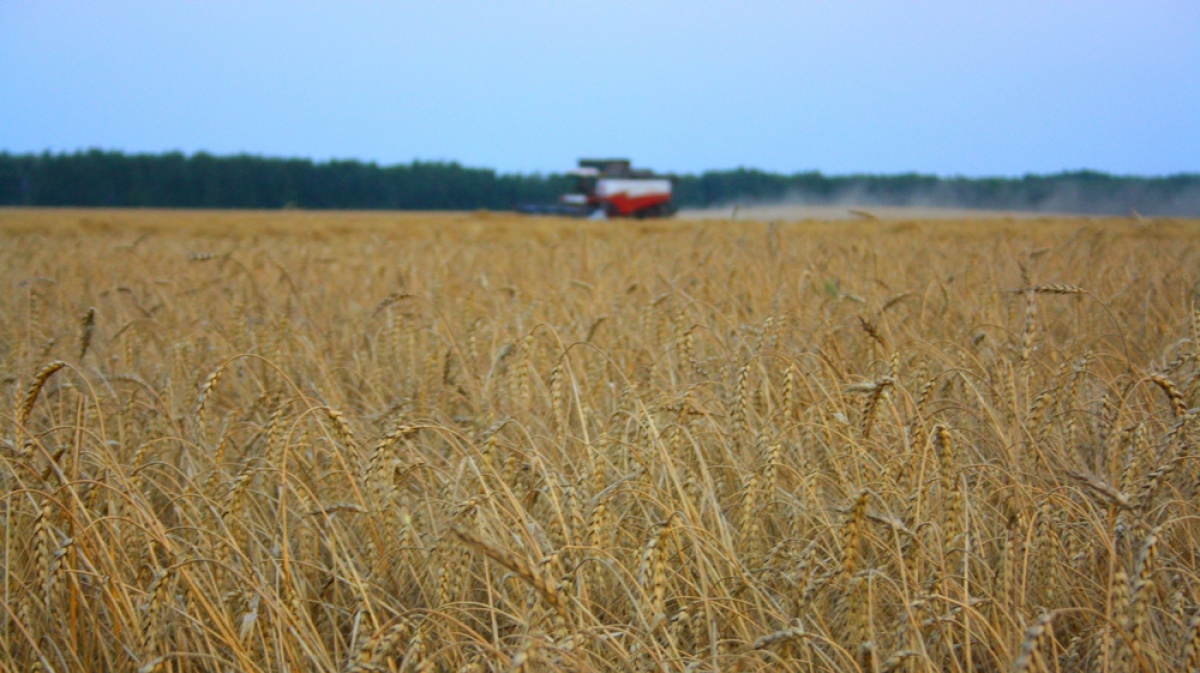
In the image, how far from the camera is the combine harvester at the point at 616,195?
3334 cm

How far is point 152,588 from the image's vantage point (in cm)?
136

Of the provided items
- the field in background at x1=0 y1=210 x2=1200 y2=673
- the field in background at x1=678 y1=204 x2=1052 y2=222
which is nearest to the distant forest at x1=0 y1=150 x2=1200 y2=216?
the field in background at x1=678 y1=204 x2=1052 y2=222

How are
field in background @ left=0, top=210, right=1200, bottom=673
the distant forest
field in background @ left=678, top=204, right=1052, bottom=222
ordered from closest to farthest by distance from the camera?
field in background @ left=0, top=210, right=1200, bottom=673 < field in background @ left=678, top=204, right=1052, bottom=222 < the distant forest

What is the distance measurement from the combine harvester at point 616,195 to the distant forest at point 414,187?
10830 millimetres

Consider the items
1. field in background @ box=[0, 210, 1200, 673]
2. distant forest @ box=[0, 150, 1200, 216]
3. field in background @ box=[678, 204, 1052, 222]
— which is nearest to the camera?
field in background @ box=[0, 210, 1200, 673]

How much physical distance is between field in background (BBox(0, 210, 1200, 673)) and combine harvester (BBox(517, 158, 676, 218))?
95.0 feet

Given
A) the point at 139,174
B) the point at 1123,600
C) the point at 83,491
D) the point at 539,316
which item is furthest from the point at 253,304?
the point at 139,174

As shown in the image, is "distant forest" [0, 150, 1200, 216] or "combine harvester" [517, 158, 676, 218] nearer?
"combine harvester" [517, 158, 676, 218]

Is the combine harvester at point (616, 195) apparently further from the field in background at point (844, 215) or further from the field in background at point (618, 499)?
the field in background at point (618, 499)

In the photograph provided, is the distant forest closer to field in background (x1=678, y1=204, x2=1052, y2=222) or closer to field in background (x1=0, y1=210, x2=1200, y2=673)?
field in background (x1=678, y1=204, x2=1052, y2=222)

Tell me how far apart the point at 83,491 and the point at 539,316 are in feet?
7.99

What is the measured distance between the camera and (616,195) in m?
33.5

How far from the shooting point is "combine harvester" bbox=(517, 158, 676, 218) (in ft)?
109

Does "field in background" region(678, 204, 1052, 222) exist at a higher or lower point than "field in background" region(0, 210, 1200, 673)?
lower
